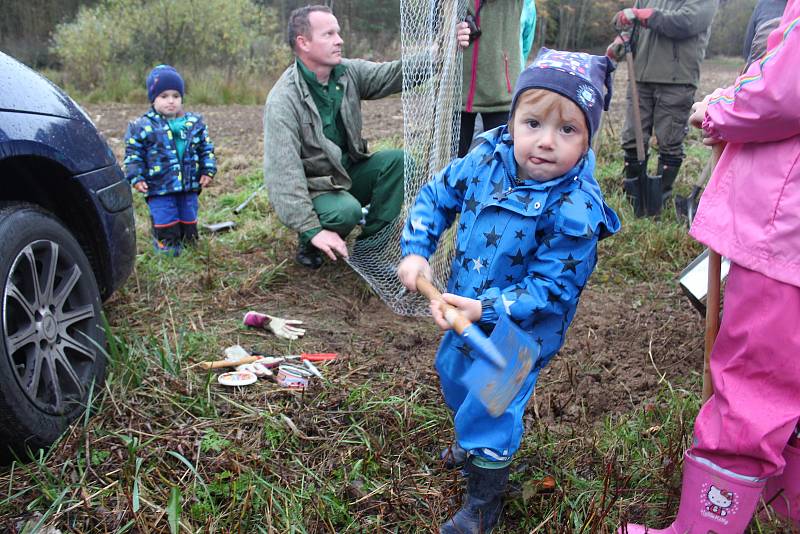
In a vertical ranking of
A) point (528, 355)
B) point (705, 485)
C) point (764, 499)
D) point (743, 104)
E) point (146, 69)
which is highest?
point (743, 104)

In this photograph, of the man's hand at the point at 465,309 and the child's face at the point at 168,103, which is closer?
the man's hand at the point at 465,309

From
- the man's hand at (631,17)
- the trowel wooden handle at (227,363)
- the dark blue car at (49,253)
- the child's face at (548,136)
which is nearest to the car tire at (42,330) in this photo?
the dark blue car at (49,253)

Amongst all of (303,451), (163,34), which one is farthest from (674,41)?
(163,34)

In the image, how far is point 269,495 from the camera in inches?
80.9

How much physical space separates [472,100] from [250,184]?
8.90ft

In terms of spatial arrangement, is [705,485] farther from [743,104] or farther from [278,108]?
[278,108]

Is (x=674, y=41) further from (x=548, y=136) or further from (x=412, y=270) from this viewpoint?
(x=412, y=270)

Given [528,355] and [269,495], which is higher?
[528,355]


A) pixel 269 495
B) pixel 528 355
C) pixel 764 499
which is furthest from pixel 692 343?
pixel 269 495

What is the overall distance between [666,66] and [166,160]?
3.48m

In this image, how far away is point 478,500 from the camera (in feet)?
6.54

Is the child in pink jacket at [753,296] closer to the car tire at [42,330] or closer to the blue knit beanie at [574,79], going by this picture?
the blue knit beanie at [574,79]

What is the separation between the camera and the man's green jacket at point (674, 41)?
481 cm

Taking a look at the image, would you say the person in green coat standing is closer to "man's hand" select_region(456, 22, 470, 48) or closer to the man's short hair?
"man's hand" select_region(456, 22, 470, 48)
